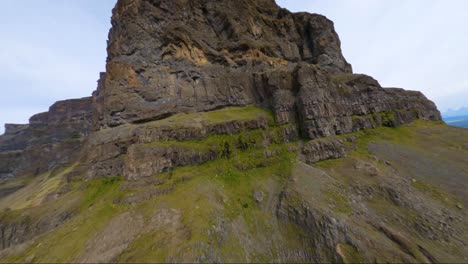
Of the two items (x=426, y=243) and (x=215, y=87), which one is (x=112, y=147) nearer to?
(x=215, y=87)

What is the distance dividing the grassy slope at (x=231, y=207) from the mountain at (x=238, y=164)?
0.13 m

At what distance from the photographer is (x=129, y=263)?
12094 mm

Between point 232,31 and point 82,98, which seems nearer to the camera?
point 232,31

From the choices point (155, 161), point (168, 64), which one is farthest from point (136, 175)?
point (168, 64)

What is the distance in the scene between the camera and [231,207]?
1773cm

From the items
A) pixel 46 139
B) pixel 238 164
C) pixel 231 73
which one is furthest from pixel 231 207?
pixel 46 139

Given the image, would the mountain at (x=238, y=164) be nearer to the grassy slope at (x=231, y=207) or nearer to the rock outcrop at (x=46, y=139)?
the grassy slope at (x=231, y=207)

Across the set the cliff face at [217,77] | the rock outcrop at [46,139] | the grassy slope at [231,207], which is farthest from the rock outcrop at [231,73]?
the rock outcrop at [46,139]

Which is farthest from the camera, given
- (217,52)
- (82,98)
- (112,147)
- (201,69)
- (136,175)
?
(82,98)

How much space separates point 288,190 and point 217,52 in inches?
1218

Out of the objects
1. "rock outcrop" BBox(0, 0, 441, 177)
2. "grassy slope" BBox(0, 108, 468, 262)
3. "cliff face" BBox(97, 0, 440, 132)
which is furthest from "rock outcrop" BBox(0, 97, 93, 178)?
"grassy slope" BBox(0, 108, 468, 262)

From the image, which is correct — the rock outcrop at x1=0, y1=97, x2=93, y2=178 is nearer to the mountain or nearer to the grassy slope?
the mountain

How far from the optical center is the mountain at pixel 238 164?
14164 millimetres

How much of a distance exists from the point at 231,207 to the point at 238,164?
6.22m
